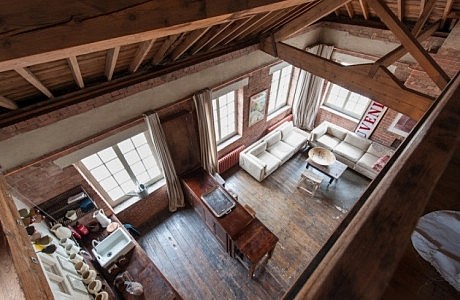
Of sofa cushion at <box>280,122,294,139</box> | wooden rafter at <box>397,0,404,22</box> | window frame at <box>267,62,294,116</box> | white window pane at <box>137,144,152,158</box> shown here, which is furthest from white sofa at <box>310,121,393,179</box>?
white window pane at <box>137,144,152,158</box>

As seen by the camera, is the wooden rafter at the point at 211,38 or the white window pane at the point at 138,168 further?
the white window pane at the point at 138,168

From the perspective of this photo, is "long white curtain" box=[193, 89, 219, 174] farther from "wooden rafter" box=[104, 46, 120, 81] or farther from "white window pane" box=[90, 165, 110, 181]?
"white window pane" box=[90, 165, 110, 181]

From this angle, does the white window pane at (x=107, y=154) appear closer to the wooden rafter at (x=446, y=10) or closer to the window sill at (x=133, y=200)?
the window sill at (x=133, y=200)

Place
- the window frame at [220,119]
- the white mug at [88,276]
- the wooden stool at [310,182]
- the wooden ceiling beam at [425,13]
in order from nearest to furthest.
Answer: the white mug at [88,276] < the wooden ceiling beam at [425,13] < the window frame at [220,119] < the wooden stool at [310,182]

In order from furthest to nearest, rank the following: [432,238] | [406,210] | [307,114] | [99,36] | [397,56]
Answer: [307,114], [397,56], [99,36], [432,238], [406,210]

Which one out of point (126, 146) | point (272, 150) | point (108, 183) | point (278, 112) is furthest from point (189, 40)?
point (278, 112)

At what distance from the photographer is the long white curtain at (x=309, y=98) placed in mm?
6160

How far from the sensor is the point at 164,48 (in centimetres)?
283

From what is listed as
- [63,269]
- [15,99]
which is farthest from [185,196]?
[15,99]

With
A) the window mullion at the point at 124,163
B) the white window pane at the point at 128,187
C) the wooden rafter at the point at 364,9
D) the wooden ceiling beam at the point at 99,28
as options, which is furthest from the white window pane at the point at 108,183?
the wooden rafter at the point at 364,9

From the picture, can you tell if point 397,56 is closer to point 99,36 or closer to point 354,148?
point 354,148

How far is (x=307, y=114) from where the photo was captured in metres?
7.22

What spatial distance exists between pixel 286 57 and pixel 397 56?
1.75 meters

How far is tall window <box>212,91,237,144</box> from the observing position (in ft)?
17.5
